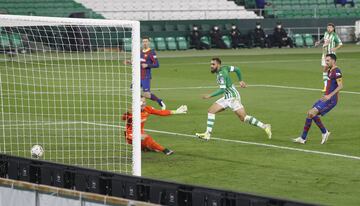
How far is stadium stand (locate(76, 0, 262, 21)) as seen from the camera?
183 feet

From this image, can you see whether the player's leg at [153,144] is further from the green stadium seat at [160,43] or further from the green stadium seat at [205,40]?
the green stadium seat at [205,40]

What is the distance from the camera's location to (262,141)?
21.8 m

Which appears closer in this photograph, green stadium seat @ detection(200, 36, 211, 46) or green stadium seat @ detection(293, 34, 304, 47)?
green stadium seat @ detection(200, 36, 211, 46)

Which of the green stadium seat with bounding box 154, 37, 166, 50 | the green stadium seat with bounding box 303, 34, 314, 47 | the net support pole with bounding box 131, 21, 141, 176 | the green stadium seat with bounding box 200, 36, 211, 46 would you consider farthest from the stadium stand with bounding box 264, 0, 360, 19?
the net support pole with bounding box 131, 21, 141, 176

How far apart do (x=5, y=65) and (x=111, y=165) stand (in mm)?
11438

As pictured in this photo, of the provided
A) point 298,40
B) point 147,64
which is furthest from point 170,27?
point 147,64

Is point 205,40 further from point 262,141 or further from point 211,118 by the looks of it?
point 211,118

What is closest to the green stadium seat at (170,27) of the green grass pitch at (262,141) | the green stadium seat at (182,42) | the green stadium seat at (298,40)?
the green stadium seat at (182,42)

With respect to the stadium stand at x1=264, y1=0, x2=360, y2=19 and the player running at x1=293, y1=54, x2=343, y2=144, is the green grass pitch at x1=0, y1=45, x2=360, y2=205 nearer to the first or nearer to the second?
the player running at x1=293, y1=54, x2=343, y2=144

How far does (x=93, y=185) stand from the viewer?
1363 cm

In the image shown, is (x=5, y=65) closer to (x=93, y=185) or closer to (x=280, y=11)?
(x=93, y=185)

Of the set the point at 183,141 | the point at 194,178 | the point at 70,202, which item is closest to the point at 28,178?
the point at 70,202

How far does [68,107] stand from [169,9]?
3229cm

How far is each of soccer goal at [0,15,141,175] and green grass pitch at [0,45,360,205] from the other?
0.22 metres
